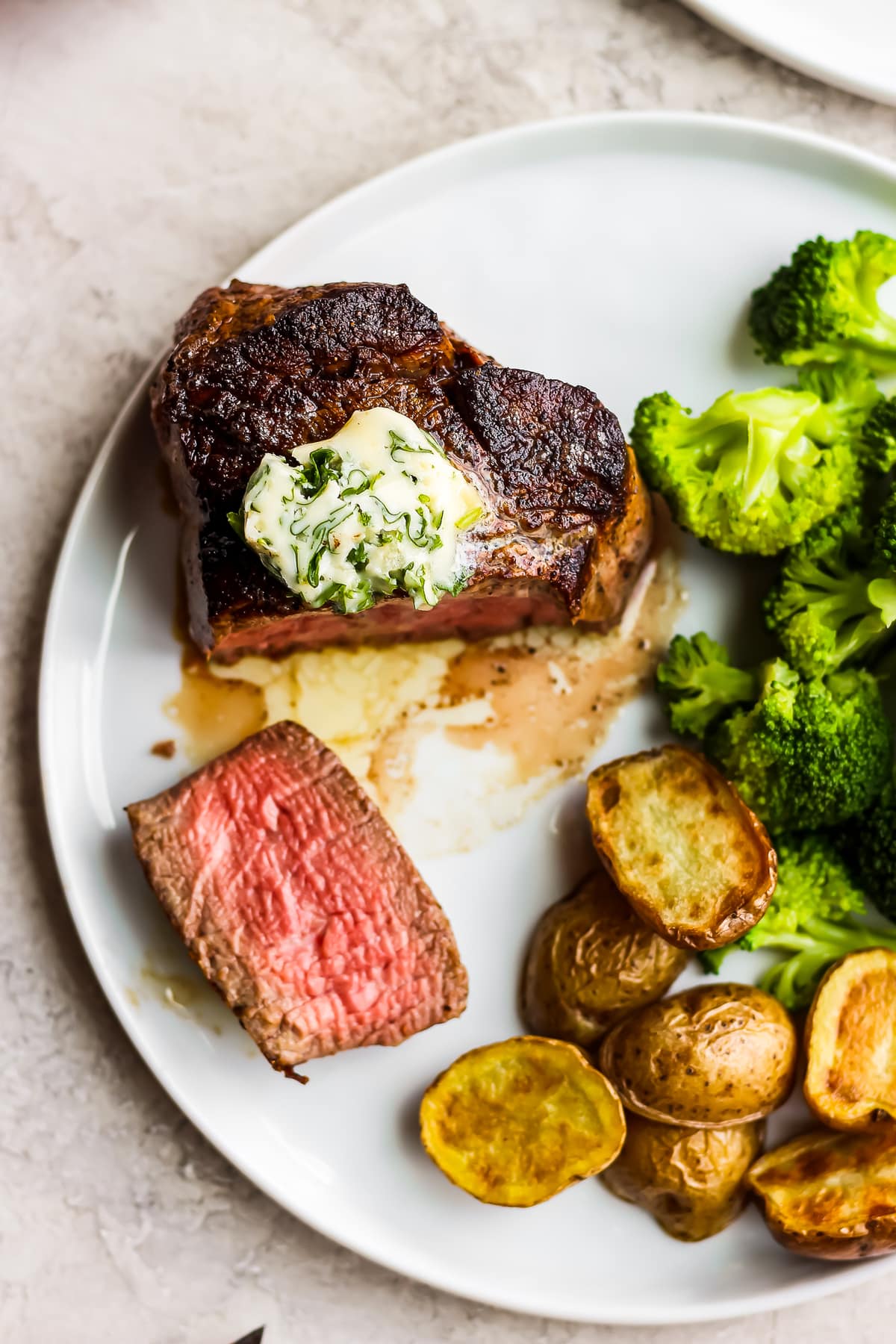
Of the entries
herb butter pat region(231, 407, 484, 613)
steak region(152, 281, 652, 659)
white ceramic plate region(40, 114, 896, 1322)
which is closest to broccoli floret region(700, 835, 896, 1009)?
white ceramic plate region(40, 114, 896, 1322)

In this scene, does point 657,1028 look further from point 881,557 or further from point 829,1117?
point 881,557

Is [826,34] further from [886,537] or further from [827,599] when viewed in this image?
[827,599]

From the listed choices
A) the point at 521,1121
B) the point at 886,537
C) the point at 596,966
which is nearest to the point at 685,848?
the point at 596,966

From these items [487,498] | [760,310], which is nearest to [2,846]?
[487,498]

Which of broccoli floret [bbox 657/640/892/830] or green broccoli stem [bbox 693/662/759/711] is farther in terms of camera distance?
green broccoli stem [bbox 693/662/759/711]

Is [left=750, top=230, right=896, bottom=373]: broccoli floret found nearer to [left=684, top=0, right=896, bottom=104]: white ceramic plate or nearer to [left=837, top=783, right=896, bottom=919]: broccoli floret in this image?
[left=684, top=0, right=896, bottom=104]: white ceramic plate
